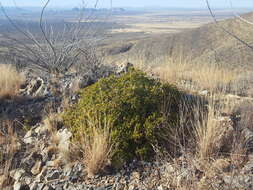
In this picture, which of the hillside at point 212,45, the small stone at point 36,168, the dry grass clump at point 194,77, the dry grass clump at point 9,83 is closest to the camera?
the small stone at point 36,168

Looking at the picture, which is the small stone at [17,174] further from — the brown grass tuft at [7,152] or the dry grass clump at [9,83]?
the dry grass clump at [9,83]

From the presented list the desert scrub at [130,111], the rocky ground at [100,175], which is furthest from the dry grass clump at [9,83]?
the desert scrub at [130,111]

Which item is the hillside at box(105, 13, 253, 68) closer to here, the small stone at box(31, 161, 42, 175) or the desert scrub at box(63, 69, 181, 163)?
the desert scrub at box(63, 69, 181, 163)

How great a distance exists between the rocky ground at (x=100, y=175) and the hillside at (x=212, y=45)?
10492 mm

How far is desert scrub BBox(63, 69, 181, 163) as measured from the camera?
11.9ft

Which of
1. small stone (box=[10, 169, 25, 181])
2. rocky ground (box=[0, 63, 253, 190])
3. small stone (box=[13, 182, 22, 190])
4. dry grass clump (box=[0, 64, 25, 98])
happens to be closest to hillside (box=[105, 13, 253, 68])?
dry grass clump (box=[0, 64, 25, 98])

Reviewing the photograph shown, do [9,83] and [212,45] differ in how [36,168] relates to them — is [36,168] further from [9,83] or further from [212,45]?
[212,45]

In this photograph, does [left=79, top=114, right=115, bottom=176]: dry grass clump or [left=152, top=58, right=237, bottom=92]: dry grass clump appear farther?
[left=152, top=58, right=237, bottom=92]: dry grass clump

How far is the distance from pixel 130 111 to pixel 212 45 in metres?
22.8

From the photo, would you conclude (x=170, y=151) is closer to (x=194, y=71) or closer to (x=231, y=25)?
(x=194, y=71)

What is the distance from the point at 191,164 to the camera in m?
3.30

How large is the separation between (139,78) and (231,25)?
22.3 m

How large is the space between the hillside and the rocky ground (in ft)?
34.4

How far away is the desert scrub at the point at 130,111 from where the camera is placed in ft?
11.9
